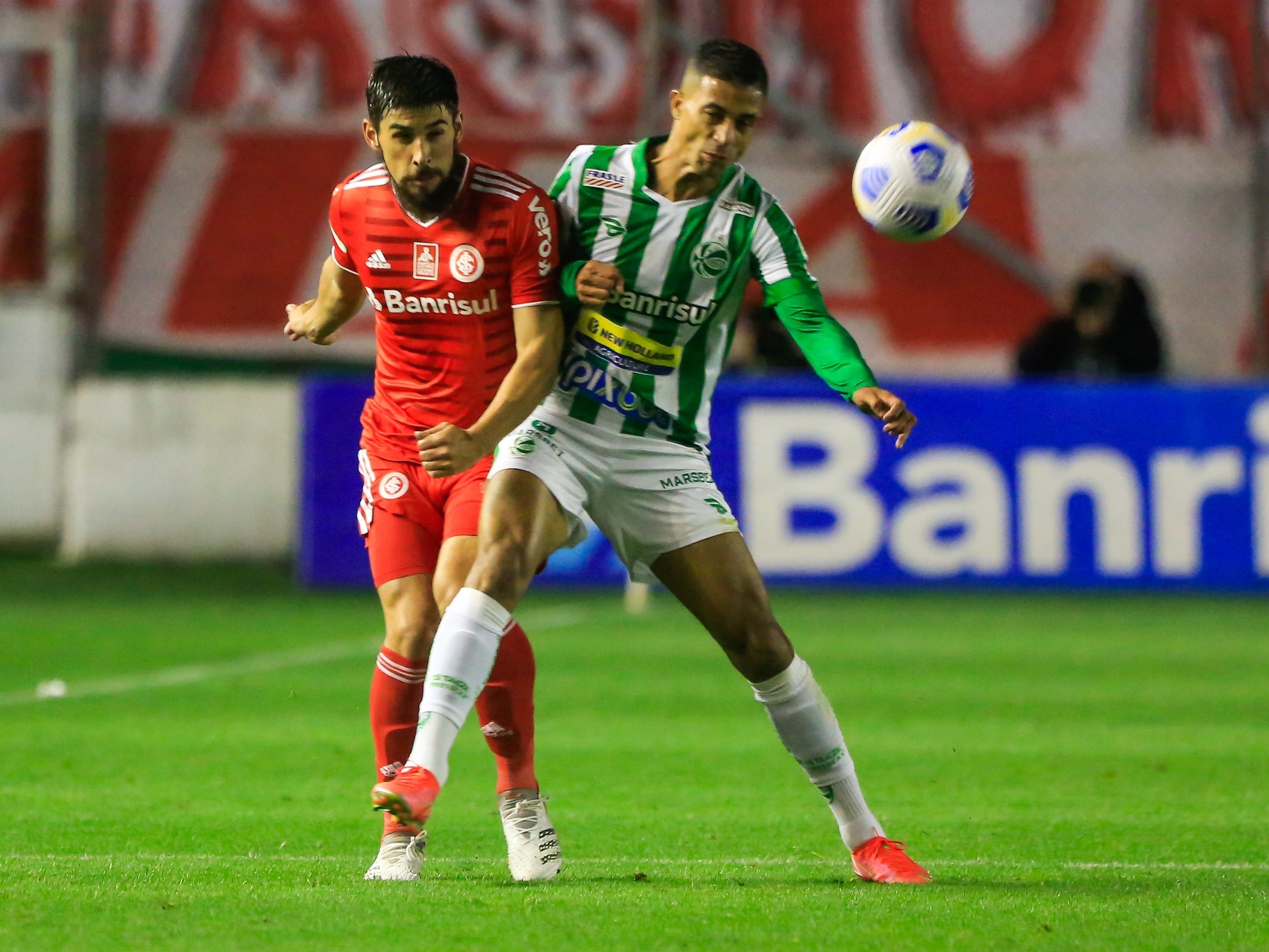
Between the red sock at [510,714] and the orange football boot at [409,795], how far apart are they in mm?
722

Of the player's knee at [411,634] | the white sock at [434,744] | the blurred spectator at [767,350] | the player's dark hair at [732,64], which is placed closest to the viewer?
the white sock at [434,744]

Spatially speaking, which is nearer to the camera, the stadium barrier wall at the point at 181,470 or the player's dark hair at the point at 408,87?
the player's dark hair at the point at 408,87

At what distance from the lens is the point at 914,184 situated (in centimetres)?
532

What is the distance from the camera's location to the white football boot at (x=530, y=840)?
5074 mm

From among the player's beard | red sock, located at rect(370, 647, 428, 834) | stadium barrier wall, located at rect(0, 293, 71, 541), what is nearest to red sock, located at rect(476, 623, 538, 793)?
red sock, located at rect(370, 647, 428, 834)

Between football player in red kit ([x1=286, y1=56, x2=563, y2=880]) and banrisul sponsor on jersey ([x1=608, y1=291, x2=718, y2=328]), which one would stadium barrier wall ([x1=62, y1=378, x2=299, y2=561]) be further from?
banrisul sponsor on jersey ([x1=608, y1=291, x2=718, y2=328])

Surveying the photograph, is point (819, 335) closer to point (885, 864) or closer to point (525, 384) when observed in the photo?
point (525, 384)

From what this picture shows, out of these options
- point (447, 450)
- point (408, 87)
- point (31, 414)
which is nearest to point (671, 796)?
point (447, 450)

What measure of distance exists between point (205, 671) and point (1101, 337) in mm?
7903

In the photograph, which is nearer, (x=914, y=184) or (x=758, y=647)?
(x=758, y=647)

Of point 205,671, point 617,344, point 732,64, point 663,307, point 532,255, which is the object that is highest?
point 732,64

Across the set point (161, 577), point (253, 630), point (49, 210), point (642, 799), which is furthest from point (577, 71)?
point (642, 799)

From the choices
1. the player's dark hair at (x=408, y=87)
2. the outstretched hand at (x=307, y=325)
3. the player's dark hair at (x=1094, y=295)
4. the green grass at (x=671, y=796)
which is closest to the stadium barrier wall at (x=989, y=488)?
the player's dark hair at (x=1094, y=295)

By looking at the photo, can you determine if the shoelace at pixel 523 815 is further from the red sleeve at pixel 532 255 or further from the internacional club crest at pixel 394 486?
the red sleeve at pixel 532 255
